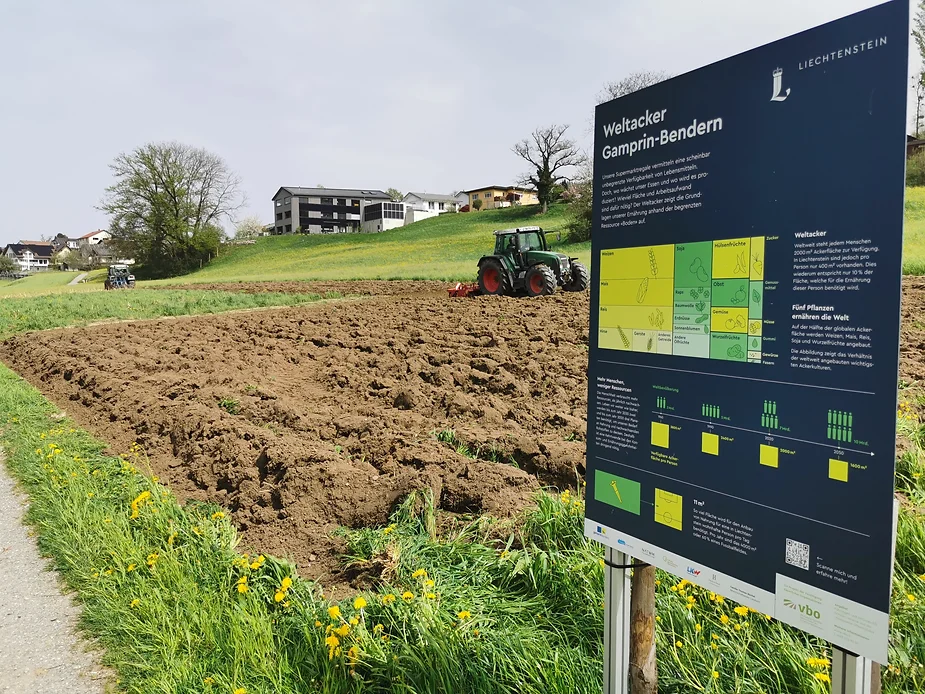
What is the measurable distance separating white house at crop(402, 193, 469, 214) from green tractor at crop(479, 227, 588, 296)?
104m

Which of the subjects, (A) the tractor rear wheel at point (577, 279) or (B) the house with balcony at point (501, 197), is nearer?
(A) the tractor rear wheel at point (577, 279)

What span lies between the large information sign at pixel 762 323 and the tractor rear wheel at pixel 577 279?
16.0m

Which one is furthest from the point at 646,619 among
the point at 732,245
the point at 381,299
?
the point at 381,299

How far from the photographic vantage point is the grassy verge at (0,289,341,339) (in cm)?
1898

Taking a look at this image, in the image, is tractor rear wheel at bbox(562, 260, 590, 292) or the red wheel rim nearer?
tractor rear wheel at bbox(562, 260, 590, 292)

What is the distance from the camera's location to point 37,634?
376 cm

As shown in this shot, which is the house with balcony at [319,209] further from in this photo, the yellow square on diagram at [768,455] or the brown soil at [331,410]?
the yellow square on diagram at [768,455]

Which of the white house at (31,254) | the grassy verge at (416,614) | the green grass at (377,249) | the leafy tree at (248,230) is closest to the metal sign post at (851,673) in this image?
the grassy verge at (416,614)

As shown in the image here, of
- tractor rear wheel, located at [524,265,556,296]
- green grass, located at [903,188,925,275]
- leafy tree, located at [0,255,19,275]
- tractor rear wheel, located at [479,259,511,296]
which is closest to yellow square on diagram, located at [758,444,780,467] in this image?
green grass, located at [903,188,925,275]

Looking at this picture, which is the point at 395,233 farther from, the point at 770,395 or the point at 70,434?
the point at 770,395

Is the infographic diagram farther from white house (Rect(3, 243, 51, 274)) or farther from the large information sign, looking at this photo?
white house (Rect(3, 243, 51, 274))

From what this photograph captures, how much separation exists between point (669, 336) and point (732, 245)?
0.40m

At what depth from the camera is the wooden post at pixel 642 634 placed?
106 inches

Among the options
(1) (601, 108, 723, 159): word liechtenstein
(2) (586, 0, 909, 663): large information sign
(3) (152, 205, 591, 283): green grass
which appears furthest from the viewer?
(3) (152, 205, 591, 283): green grass
